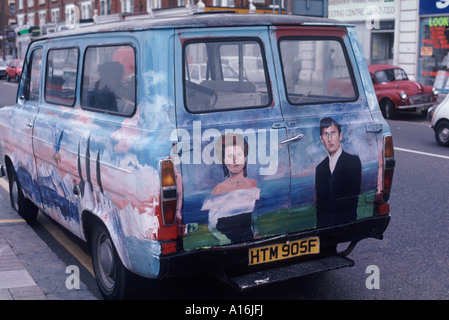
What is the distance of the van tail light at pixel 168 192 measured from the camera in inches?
147

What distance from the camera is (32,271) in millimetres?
5219

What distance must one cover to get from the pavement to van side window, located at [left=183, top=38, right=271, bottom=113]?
5.90 ft

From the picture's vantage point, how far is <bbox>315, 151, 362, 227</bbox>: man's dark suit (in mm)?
4328

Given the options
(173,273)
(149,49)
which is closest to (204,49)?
(149,49)

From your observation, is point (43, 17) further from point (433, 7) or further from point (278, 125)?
point (278, 125)

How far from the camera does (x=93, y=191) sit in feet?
14.6

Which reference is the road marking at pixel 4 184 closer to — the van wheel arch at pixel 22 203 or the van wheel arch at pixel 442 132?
the van wheel arch at pixel 22 203

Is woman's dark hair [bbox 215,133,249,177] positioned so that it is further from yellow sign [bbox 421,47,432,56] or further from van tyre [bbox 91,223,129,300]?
yellow sign [bbox 421,47,432,56]

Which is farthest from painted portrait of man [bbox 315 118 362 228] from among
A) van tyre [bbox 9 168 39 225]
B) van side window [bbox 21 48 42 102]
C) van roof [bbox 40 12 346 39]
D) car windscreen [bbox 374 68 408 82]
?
car windscreen [bbox 374 68 408 82]

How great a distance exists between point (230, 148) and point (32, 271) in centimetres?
233

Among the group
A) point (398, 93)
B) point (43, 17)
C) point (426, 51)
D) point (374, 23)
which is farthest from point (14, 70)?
point (398, 93)

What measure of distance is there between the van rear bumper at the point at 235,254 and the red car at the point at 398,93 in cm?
1404

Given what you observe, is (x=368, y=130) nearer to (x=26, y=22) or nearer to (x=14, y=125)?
(x=14, y=125)

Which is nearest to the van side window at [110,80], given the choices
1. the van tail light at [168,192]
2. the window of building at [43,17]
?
the van tail light at [168,192]
